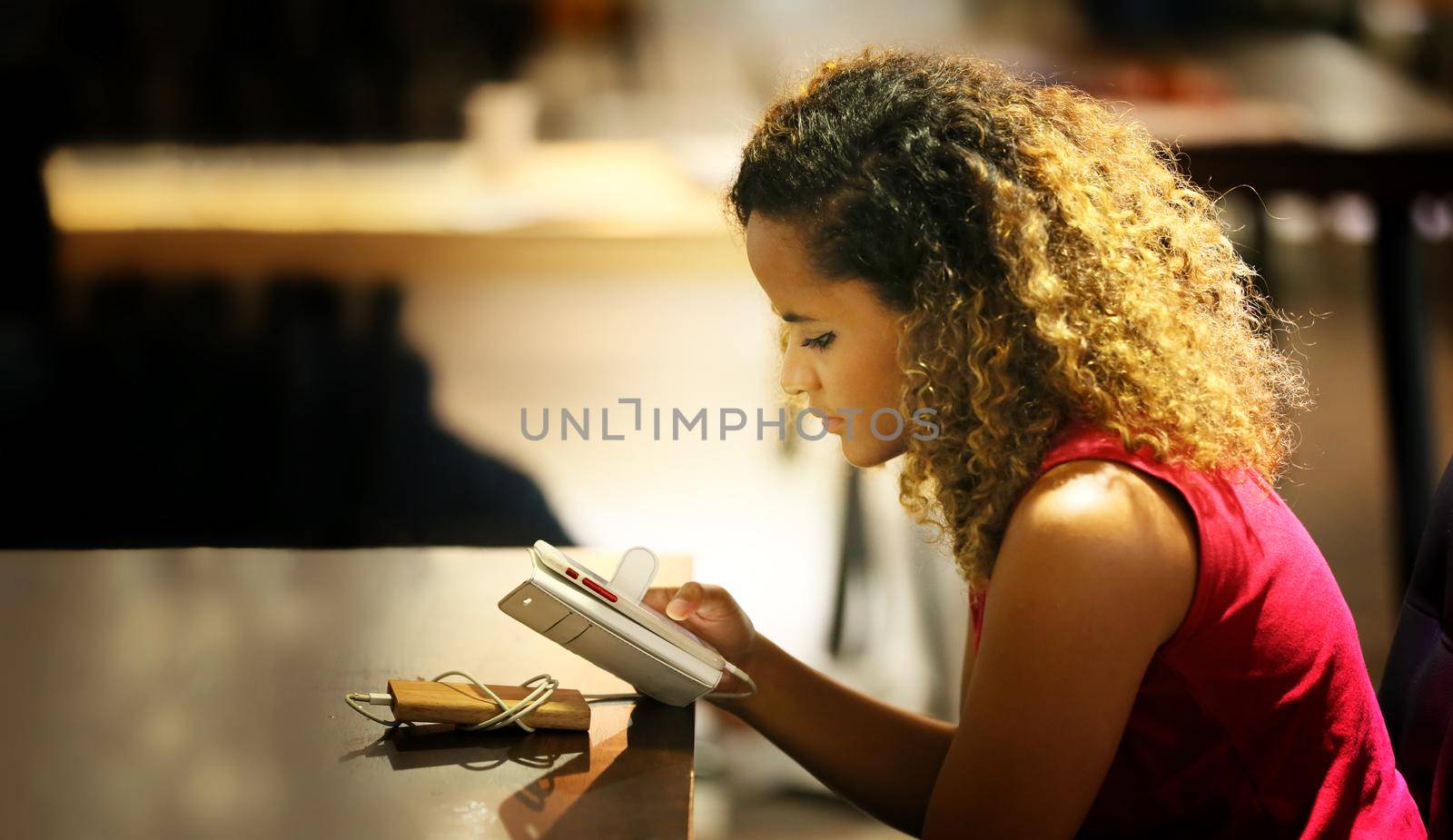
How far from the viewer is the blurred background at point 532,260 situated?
2.33 m

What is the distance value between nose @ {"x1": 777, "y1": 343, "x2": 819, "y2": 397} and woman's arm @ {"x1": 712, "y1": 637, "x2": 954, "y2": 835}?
7.2 inches

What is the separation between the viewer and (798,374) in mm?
849

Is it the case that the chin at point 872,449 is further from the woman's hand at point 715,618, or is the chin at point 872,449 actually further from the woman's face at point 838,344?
the woman's hand at point 715,618

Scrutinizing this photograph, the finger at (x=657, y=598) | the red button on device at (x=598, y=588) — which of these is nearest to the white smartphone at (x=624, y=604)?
the red button on device at (x=598, y=588)

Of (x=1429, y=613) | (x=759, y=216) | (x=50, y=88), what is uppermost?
(x=50, y=88)

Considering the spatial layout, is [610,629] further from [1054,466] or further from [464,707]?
[1054,466]

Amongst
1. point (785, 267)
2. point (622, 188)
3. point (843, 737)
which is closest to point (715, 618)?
point (843, 737)

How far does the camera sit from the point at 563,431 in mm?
2479

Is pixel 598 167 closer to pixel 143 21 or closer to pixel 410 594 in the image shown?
pixel 143 21

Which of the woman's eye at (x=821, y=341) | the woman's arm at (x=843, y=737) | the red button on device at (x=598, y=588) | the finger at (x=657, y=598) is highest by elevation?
the woman's eye at (x=821, y=341)

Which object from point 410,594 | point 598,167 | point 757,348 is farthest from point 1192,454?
point 598,167

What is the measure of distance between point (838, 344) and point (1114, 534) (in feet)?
0.79

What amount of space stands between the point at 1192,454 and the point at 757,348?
1756 millimetres

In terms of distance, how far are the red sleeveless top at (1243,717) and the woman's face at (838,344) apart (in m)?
0.14
